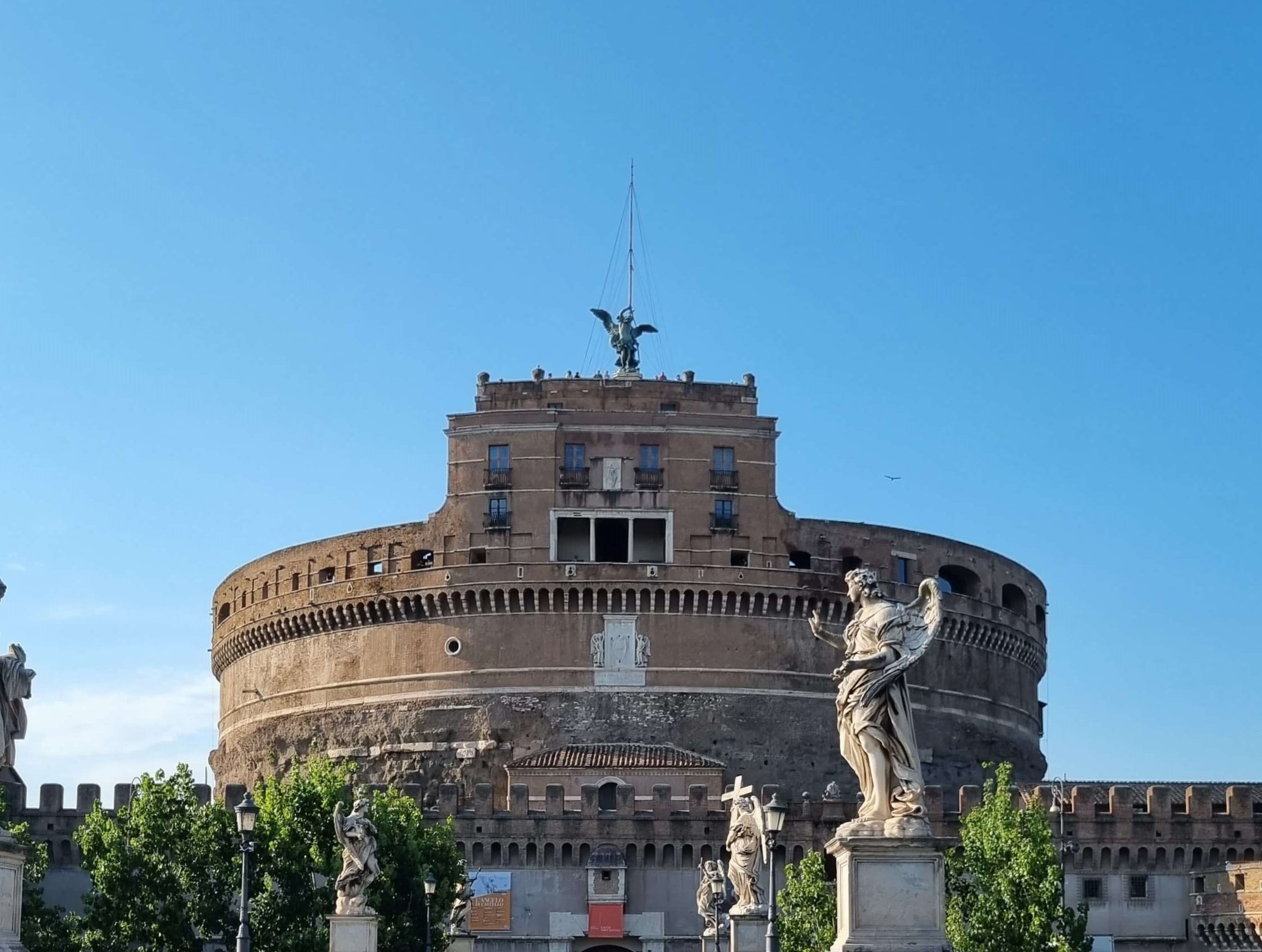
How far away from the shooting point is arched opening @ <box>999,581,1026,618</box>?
96.3m

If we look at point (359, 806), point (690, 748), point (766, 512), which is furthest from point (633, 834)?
point (359, 806)

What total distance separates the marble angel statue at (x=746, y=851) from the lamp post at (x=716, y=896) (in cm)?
773

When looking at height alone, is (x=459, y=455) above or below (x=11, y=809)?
above

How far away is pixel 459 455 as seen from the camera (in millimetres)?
89188

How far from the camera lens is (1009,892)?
58.7 m

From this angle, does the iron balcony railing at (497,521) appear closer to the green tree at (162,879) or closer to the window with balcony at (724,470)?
the window with balcony at (724,470)

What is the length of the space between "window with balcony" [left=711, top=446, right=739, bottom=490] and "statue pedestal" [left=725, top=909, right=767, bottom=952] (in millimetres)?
51625

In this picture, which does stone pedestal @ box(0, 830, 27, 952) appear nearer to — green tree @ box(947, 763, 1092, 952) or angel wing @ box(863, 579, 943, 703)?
angel wing @ box(863, 579, 943, 703)

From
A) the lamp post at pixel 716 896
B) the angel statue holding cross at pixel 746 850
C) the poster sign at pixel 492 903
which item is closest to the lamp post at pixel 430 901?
the lamp post at pixel 716 896

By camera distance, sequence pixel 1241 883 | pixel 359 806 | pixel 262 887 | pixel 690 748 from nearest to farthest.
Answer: pixel 359 806, pixel 262 887, pixel 1241 883, pixel 690 748

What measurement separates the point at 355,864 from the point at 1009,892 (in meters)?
28.4

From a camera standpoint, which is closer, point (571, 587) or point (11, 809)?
point (11, 809)

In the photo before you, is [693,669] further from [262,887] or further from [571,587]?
[262,887]

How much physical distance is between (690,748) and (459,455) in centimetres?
1462
